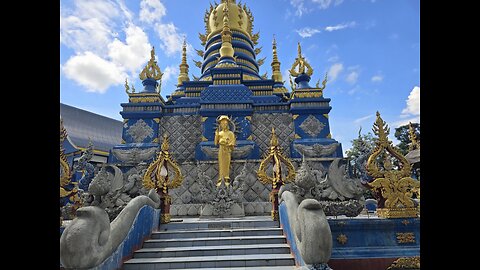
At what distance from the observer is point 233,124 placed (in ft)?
41.5

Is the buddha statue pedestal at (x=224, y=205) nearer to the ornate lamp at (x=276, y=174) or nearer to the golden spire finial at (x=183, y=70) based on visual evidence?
the ornate lamp at (x=276, y=174)

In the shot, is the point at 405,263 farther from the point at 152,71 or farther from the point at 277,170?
the point at 152,71

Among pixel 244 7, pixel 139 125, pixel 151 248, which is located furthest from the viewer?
pixel 244 7

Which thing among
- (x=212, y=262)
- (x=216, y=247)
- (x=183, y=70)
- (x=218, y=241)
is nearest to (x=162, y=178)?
(x=218, y=241)

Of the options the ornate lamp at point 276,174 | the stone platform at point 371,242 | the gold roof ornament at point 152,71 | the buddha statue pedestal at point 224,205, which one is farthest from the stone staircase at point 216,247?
the gold roof ornament at point 152,71

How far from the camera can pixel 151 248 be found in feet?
19.3

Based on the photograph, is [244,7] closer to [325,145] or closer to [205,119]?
[205,119]

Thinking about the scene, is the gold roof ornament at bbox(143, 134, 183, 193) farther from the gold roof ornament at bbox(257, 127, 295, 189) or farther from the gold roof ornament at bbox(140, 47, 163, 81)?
the gold roof ornament at bbox(140, 47, 163, 81)

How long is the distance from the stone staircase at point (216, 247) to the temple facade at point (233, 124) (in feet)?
15.0

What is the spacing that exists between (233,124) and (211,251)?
768 centimetres

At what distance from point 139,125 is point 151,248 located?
9.58 m

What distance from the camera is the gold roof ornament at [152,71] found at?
16031 millimetres
